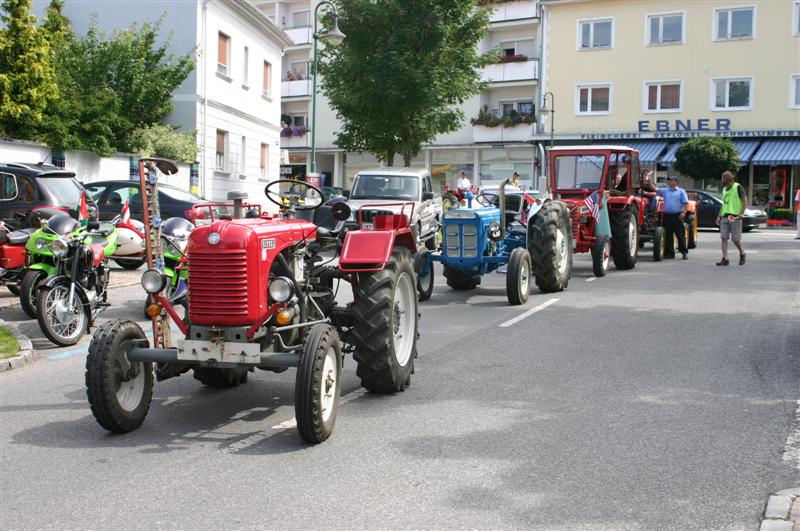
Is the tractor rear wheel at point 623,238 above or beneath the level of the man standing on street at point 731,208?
beneath

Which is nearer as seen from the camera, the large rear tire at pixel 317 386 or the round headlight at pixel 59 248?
the large rear tire at pixel 317 386

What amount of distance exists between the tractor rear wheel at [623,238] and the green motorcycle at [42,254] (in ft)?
33.8

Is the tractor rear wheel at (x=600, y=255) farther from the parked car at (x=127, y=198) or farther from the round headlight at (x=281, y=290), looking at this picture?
the round headlight at (x=281, y=290)

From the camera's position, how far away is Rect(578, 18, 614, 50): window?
1748 inches

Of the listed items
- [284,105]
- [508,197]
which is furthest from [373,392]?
[284,105]

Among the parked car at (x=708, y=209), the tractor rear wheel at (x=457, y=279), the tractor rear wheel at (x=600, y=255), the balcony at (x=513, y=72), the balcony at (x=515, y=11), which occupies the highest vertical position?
the balcony at (x=515, y=11)

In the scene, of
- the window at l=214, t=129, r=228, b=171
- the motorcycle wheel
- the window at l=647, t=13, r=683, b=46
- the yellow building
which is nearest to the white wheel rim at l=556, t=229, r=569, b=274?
the motorcycle wheel

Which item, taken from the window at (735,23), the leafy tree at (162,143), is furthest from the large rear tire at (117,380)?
the window at (735,23)

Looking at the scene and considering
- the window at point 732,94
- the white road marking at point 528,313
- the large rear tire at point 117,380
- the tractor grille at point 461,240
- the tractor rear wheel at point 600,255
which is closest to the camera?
the large rear tire at point 117,380

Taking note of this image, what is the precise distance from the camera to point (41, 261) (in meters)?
10.3

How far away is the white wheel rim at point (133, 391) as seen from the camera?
589 centimetres

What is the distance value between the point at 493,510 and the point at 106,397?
8.49 ft

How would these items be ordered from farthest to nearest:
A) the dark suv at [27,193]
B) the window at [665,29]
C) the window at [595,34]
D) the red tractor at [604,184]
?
the window at [595,34] < the window at [665,29] < the red tractor at [604,184] < the dark suv at [27,193]

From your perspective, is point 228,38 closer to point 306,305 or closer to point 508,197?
point 508,197
